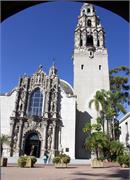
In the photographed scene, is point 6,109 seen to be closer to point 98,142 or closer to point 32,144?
point 32,144

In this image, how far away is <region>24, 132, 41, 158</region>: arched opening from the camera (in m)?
31.8

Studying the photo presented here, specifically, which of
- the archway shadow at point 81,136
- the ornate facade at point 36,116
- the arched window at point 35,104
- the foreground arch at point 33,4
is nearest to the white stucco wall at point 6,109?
the ornate facade at point 36,116

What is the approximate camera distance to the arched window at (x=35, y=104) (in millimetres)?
34250

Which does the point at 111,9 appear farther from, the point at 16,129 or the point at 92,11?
the point at 92,11

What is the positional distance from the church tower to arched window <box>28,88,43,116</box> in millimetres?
6102

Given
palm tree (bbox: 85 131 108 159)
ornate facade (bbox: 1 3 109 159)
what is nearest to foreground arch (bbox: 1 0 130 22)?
palm tree (bbox: 85 131 108 159)

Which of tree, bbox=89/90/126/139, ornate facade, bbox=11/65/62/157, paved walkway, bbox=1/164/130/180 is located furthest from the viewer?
tree, bbox=89/90/126/139

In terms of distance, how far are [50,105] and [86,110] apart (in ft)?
19.7

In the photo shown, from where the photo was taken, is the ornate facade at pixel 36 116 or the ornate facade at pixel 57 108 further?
the ornate facade at pixel 57 108

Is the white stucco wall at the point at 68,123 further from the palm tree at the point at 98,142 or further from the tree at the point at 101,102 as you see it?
the palm tree at the point at 98,142

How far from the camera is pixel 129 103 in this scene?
117 feet

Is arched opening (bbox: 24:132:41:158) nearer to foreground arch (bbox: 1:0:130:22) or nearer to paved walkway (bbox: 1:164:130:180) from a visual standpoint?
paved walkway (bbox: 1:164:130:180)

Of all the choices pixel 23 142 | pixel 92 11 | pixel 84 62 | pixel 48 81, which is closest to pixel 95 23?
pixel 92 11

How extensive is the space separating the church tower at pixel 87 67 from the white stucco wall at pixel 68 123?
2174mm
